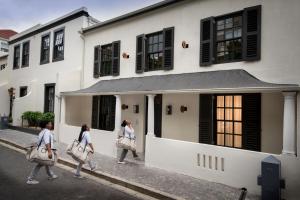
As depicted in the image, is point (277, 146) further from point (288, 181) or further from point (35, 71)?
point (35, 71)

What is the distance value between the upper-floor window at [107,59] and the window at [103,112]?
1.24 meters

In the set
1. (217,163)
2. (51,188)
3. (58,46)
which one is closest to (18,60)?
(58,46)

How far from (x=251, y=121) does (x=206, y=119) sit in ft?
4.94

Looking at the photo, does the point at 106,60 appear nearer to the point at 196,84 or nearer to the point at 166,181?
the point at 196,84

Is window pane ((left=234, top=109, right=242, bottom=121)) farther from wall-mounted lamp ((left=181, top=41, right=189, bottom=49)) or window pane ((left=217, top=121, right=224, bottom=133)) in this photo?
wall-mounted lamp ((left=181, top=41, right=189, bottom=49))

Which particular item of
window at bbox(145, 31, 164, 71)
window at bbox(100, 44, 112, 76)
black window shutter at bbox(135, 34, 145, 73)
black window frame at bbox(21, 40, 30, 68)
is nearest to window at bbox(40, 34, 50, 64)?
black window frame at bbox(21, 40, 30, 68)

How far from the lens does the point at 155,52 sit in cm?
1049

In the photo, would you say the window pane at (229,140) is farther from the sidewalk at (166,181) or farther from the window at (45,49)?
the window at (45,49)

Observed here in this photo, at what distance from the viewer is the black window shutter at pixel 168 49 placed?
32.3ft

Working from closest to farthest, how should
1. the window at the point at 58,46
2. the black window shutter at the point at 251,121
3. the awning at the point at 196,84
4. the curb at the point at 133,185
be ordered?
the curb at the point at 133,185 → the awning at the point at 196,84 → the black window shutter at the point at 251,121 → the window at the point at 58,46

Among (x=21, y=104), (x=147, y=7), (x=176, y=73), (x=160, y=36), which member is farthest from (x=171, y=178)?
(x=21, y=104)

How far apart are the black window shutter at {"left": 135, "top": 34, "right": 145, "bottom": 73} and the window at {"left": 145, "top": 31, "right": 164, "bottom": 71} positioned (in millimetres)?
213

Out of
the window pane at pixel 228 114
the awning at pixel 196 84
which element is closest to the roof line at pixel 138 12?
the awning at pixel 196 84

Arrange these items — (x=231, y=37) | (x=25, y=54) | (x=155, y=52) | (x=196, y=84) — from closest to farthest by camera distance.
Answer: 1. (x=196, y=84)
2. (x=231, y=37)
3. (x=155, y=52)
4. (x=25, y=54)
